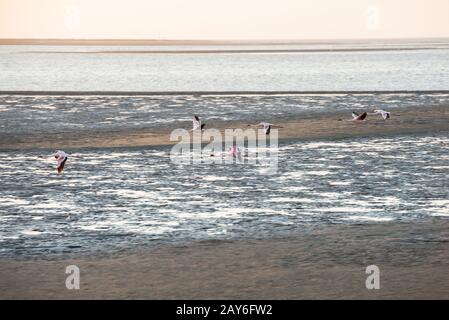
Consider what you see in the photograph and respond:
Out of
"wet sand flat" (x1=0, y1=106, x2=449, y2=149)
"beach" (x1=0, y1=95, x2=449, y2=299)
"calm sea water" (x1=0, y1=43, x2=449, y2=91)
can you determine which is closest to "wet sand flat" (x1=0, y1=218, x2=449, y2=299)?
"beach" (x1=0, y1=95, x2=449, y2=299)

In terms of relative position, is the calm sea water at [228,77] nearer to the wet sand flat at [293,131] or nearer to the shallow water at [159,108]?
the shallow water at [159,108]

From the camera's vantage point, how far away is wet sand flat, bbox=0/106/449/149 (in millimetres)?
18391

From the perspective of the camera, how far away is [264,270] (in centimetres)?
803

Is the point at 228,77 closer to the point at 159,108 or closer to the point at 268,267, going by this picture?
the point at 159,108

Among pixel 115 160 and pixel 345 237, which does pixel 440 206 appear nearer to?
pixel 345 237

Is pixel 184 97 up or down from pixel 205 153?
up

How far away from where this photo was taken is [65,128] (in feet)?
70.7

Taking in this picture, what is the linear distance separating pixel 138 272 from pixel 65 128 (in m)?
14.0

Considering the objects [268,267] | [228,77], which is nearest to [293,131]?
[268,267]

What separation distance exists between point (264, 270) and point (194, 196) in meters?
4.03

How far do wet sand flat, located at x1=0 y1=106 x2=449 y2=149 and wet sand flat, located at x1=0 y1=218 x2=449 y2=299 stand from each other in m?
9.29

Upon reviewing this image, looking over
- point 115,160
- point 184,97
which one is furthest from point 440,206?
point 184,97

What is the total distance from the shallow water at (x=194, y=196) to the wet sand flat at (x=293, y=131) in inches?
59.9
